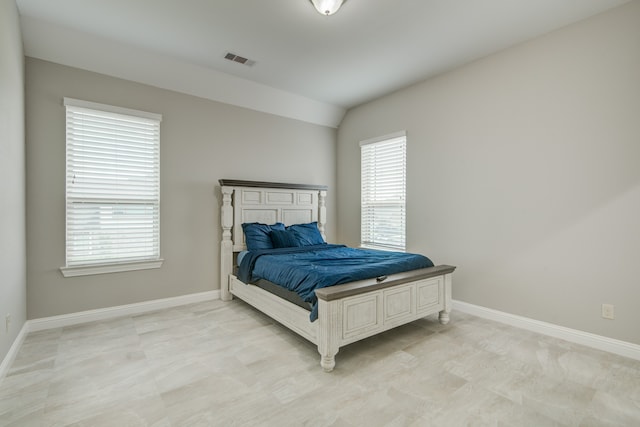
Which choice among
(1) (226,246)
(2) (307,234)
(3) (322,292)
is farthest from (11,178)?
(2) (307,234)

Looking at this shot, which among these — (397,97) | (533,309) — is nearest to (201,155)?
(397,97)

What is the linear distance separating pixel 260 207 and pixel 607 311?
3.89 m

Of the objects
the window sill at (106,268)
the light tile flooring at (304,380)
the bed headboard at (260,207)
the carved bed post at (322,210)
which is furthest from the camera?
the carved bed post at (322,210)

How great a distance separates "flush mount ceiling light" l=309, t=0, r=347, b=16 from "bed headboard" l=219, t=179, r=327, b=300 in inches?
90.3

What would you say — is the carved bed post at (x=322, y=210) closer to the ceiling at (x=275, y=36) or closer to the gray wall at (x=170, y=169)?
the gray wall at (x=170, y=169)

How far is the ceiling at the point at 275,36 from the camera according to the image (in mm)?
2586

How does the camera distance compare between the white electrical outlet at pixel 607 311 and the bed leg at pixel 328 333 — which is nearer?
the bed leg at pixel 328 333

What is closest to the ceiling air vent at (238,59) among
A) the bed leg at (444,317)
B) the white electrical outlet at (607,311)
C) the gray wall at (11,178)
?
→ the gray wall at (11,178)

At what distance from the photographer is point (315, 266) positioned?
9.27ft

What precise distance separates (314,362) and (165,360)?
1.20m

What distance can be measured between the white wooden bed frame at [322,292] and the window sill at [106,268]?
2.77ft

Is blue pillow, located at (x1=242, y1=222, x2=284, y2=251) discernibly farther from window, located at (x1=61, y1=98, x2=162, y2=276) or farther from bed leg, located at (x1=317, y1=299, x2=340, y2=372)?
bed leg, located at (x1=317, y1=299, x2=340, y2=372)

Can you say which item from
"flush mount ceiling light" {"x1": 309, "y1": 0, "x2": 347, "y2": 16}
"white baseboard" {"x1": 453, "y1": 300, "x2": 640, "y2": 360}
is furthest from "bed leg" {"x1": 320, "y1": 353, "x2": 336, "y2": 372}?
"flush mount ceiling light" {"x1": 309, "y1": 0, "x2": 347, "y2": 16}

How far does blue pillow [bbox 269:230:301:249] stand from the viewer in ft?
12.8
